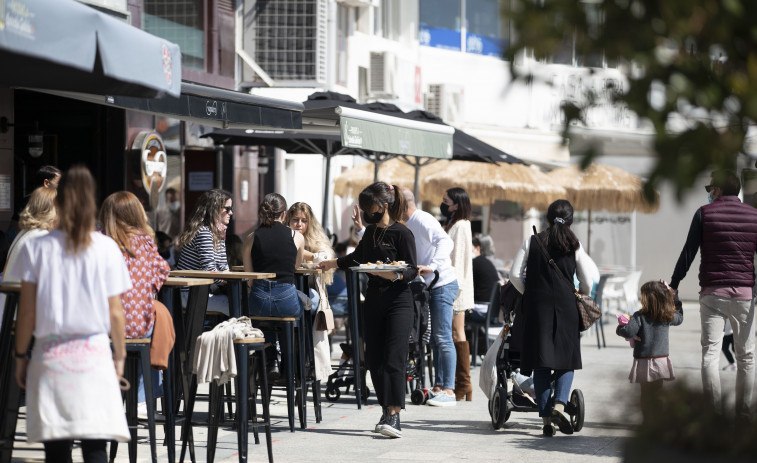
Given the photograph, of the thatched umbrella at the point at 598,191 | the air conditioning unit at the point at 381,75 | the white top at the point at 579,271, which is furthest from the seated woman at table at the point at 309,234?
the air conditioning unit at the point at 381,75

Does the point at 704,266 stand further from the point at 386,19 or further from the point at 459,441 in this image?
the point at 386,19

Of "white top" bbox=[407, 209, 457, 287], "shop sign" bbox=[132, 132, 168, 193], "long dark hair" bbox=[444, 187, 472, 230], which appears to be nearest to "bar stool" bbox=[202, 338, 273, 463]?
"white top" bbox=[407, 209, 457, 287]

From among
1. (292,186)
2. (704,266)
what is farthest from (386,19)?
(704,266)

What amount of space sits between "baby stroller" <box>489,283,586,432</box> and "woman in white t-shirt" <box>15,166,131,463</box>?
4.48 m

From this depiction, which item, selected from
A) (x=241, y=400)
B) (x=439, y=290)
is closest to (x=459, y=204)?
(x=439, y=290)

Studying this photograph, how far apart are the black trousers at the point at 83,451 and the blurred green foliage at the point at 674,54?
321 cm

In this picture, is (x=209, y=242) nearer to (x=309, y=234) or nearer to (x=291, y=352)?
(x=291, y=352)

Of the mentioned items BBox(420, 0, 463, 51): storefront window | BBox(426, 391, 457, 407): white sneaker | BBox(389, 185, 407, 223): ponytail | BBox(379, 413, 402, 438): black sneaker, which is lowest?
BBox(426, 391, 457, 407): white sneaker

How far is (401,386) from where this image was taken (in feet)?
30.5

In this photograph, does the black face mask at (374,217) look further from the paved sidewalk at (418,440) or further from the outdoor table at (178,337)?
the outdoor table at (178,337)

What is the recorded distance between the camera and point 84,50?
658cm

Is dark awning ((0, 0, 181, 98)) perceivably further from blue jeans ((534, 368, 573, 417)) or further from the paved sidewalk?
blue jeans ((534, 368, 573, 417))

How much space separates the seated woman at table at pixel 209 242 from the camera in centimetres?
953

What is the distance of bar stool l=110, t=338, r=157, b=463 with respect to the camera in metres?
7.00
